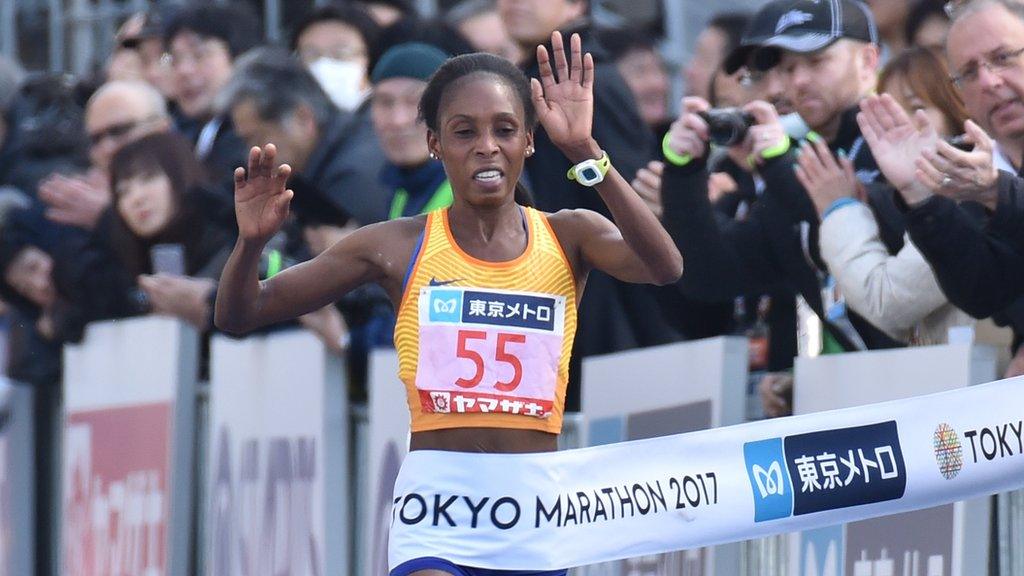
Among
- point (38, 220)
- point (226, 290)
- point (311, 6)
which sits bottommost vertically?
point (226, 290)

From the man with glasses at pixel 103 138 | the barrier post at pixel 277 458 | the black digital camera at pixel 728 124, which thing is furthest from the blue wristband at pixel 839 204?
the man with glasses at pixel 103 138

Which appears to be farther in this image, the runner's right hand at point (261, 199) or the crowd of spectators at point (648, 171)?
the crowd of spectators at point (648, 171)

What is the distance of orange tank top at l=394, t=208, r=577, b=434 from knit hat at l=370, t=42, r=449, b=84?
9.03 feet

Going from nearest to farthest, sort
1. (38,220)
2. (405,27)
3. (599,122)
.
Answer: (599,122)
(405,27)
(38,220)

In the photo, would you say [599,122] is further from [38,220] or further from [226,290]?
[38,220]

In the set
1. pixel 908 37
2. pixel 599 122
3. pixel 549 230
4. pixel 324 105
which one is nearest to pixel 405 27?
pixel 324 105

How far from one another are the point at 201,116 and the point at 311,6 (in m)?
2.18

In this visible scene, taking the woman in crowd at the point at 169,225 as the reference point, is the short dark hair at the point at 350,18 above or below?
above

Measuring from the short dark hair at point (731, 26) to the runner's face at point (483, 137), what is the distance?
3.98m

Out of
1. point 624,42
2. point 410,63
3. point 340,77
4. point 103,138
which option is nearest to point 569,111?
point 410,63

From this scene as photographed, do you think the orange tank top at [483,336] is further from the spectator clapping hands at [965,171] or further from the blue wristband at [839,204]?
the blue wristband at [839,204]

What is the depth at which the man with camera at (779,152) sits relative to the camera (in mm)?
6844

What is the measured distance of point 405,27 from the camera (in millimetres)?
8695

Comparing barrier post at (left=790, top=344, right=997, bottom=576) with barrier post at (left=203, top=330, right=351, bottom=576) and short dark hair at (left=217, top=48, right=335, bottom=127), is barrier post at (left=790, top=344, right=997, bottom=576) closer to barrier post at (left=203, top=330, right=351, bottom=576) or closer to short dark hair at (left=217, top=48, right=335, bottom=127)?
barrier post at (left=203, top=330, right=351, bottom=576)
